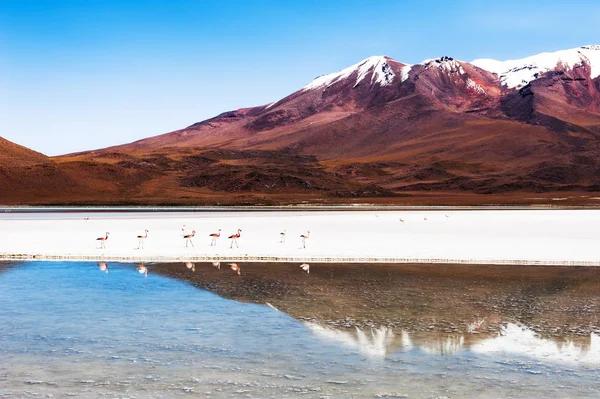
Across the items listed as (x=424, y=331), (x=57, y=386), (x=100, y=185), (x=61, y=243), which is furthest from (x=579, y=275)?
(x=100, y=185)

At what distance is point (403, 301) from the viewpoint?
17.0 metres

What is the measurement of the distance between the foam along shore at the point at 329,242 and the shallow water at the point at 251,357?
8.98 m

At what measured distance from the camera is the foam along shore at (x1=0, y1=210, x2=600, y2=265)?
24969 millimetres

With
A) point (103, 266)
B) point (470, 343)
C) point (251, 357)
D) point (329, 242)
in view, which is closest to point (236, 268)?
point (103, 266)

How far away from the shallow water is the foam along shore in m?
8.98

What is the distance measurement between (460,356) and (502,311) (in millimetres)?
4400

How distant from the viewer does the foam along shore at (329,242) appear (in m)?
25.0

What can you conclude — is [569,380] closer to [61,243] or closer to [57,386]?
[57,386]

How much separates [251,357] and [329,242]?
1831 cm

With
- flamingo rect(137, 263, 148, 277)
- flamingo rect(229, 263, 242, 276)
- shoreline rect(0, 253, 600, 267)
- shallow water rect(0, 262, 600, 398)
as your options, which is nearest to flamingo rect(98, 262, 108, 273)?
shoreline rect(0, 253, 600, 267)

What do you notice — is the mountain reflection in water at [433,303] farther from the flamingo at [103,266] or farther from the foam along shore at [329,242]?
the flamingo at [103,266]

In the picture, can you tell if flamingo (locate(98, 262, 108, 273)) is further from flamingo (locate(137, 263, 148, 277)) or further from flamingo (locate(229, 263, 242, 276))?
flamingo (locate(229, 263, 242, 276))

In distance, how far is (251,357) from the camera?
11922 millimetres

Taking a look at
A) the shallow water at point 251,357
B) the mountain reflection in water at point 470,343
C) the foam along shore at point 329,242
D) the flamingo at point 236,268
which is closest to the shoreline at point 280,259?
the foam along shore at point 329,242
